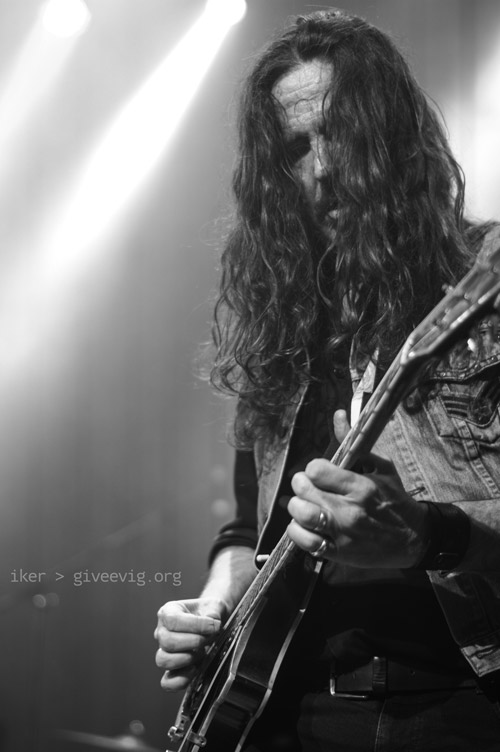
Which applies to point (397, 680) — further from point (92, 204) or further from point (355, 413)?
point (92, 204)

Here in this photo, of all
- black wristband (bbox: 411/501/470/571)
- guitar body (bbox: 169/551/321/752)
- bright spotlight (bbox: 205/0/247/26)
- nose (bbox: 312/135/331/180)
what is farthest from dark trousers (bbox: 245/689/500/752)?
bright spotlight (bbox: 205/0/247/26)

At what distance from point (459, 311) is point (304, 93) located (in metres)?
1.28

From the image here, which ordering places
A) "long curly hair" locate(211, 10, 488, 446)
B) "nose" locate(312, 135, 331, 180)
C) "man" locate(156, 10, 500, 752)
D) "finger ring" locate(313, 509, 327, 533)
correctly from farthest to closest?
"nose" locate(312, 135, 331, 180)
"long curly hair" locate(211, 10, 488, 446)
"man" locate(156, 10, 500, 752)
"finger ring" locate(313, 509, 327, 533)

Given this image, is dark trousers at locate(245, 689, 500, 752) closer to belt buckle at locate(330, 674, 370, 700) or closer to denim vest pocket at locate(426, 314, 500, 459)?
belt buckle at locate(330, 674, 370, 700)

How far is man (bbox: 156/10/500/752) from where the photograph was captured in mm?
1358

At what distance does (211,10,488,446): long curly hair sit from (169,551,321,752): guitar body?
56cm

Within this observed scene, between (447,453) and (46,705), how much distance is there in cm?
376

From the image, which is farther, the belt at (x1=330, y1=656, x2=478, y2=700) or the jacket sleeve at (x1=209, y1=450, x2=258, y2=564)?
the jacket sleeve at (x1=209, y1=450, x2=258, y2=564)

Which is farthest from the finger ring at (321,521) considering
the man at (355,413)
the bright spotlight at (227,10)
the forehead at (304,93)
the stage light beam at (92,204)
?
the bright spotlight at (227,10)

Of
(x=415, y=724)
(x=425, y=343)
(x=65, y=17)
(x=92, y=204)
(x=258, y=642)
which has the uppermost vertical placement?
(x=65, y=17)

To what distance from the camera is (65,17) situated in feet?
13.8

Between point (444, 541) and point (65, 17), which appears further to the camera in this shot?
point (65, 17)

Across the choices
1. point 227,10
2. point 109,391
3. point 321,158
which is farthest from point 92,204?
point 321,158

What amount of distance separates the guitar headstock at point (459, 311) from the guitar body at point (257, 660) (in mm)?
535
